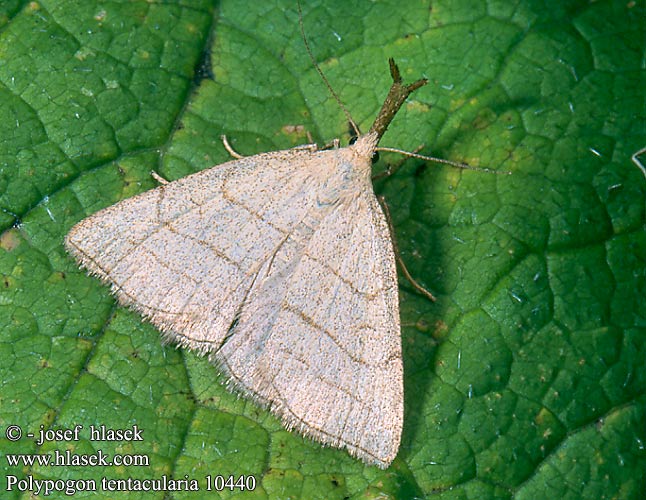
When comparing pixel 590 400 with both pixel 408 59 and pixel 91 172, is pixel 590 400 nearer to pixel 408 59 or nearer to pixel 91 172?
pixel 408 59

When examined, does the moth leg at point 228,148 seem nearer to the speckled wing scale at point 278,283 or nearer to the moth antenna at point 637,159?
the speckled wing scale at point 278,283

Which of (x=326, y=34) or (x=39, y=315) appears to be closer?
(x=39, y=315)

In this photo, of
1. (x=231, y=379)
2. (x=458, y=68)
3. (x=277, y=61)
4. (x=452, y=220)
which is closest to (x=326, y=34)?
(x=277, y=61)

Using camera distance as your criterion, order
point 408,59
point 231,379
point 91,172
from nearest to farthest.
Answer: point 231,379 < point 91,172 < point 408,59

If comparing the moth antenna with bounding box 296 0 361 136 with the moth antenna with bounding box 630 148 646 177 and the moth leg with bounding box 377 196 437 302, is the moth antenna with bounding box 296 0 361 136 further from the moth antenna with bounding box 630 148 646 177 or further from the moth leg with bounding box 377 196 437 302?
the moth antenna with bounding box 630 148 646 177

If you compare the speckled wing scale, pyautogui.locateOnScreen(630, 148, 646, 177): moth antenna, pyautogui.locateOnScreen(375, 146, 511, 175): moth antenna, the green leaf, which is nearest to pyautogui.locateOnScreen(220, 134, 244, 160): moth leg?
the green leaf

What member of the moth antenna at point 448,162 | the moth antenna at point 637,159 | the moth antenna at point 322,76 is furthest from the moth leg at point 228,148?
the moth antenna at point 637,159
